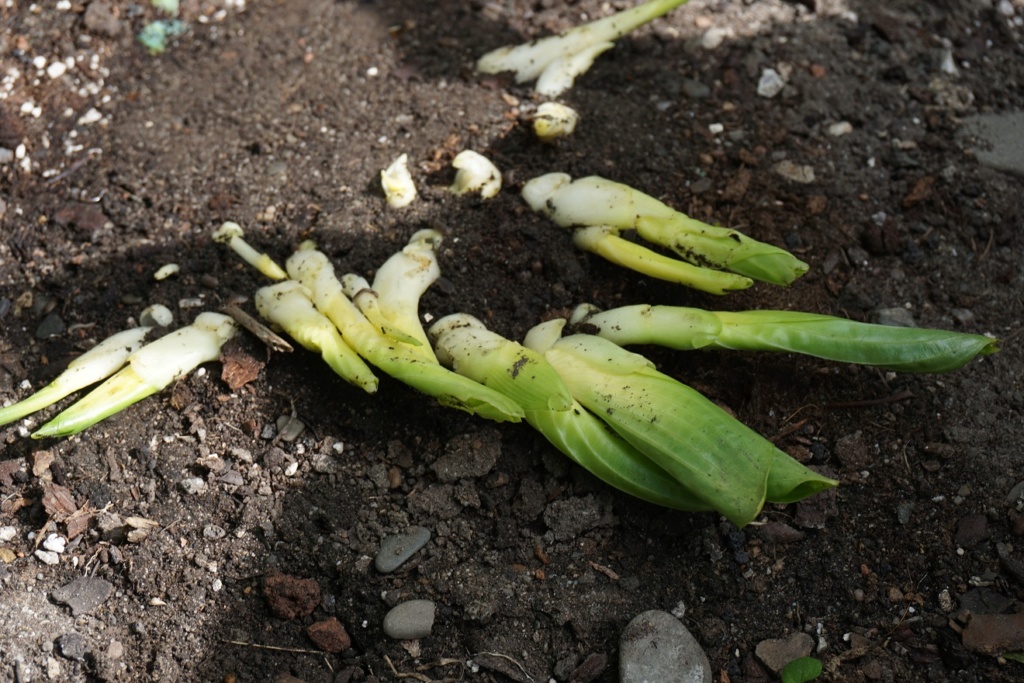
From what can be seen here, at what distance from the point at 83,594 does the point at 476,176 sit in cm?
130

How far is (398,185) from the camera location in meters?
2.41

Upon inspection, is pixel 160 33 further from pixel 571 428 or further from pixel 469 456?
pixel 571 428

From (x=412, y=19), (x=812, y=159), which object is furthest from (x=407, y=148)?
(x=812, y=159)

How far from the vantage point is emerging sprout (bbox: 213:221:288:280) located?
2.29 metres

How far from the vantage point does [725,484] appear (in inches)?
69.4

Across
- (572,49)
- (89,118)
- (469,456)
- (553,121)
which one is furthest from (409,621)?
(89,118)

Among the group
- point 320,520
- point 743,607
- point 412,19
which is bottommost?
point 743,607

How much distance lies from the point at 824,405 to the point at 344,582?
43.4 inches

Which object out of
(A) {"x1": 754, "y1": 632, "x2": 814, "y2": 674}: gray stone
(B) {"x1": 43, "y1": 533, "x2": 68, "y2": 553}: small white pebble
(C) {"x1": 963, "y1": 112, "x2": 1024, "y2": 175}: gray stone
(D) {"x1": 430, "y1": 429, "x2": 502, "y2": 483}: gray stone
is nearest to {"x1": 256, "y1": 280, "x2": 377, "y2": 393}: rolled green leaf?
(D) {"x1": 430, "y1": 429, "x2": 502, "y2": 483}: gray stone

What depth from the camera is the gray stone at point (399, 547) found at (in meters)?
1.88

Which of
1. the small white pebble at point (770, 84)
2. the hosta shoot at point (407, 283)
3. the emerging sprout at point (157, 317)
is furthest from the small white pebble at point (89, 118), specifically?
the small white pebble at point (770, 84)

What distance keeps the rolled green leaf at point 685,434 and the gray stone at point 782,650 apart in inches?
10.6

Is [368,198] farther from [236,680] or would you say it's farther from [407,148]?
[236,680]

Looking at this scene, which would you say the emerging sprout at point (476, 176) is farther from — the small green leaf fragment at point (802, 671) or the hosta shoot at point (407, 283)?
the small green leaf fragment at point (802, 671)
